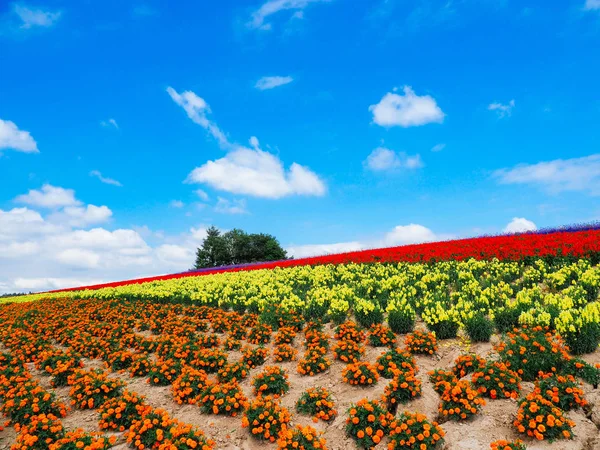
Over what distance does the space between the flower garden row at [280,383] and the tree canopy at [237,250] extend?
127 feet

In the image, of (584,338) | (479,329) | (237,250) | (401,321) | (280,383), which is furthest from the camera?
(237,250)

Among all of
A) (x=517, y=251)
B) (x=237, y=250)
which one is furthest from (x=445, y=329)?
(x=237, y=250)

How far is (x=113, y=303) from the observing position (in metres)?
16.0

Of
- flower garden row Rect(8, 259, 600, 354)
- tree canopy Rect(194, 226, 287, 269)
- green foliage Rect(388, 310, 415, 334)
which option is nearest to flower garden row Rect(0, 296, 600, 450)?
green foliage Rect(388, 310, 415, 334)

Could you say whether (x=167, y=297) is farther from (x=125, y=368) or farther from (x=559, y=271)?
(x=559, y=271)

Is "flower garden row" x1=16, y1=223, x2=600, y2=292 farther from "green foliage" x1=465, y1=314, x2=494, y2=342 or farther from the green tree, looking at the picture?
the green tree

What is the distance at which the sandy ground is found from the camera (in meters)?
4.93

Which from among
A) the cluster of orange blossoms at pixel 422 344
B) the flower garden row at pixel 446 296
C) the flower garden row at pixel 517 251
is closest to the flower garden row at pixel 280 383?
the cluster of orange blossoms at pixel 422 344

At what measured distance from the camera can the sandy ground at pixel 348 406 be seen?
4934 millimetres

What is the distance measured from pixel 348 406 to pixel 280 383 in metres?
1.26

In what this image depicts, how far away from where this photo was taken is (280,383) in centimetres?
663

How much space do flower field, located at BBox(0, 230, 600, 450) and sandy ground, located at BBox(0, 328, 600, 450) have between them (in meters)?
0.02

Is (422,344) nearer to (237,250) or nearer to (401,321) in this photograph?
(401,321)

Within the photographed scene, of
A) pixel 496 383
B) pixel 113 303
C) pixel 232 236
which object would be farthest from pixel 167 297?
pixel 232 236
